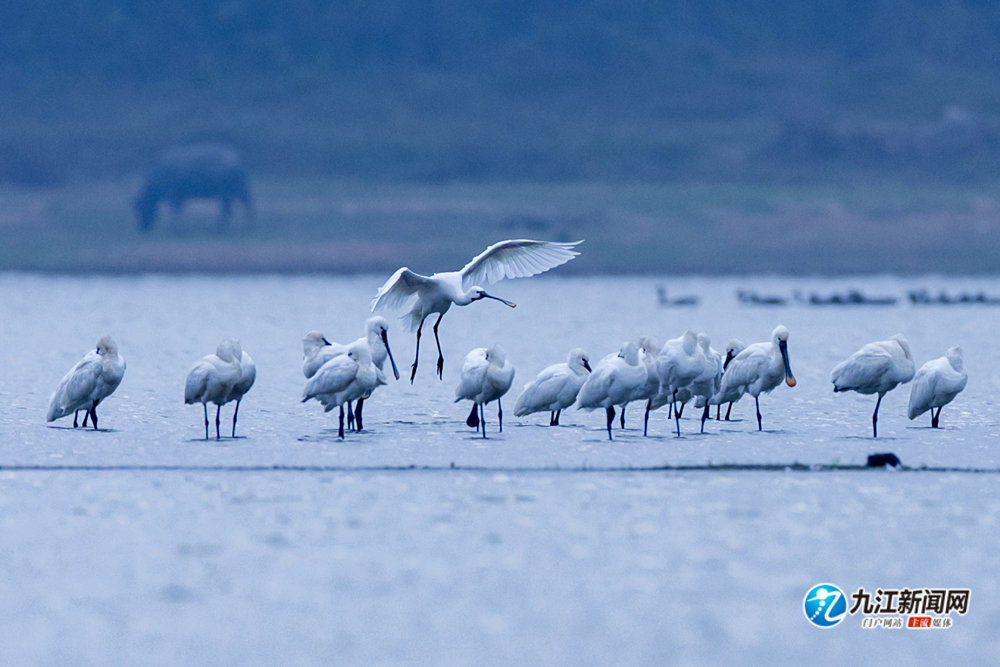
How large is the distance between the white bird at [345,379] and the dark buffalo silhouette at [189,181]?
108902 millimetres

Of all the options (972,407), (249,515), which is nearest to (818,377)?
(972,407)

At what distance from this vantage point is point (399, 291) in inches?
1033

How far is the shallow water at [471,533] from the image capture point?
12961mm

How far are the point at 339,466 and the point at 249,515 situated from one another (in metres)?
3.07

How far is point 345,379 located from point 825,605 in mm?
9253

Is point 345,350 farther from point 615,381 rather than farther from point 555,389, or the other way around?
point 615,381

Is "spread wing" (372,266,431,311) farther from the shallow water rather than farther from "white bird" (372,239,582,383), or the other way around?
the shallow water

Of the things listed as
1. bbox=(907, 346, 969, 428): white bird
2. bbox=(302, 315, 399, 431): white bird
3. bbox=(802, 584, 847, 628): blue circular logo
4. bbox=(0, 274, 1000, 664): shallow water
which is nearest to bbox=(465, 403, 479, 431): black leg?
bbox=(0, 274, 1000, 664): shallow water

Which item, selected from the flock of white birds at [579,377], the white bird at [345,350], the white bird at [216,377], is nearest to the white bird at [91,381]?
the flock of white birds at [579,377]

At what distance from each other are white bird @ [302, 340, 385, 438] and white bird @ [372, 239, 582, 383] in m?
3.51

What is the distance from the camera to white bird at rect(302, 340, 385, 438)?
2211 cm

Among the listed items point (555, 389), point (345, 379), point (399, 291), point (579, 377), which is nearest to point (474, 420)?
point (555, 389)

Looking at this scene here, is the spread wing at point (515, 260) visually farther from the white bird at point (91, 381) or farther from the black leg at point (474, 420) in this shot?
the white bird at point (91, 381)

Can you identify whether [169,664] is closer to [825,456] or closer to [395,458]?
[395,458]
